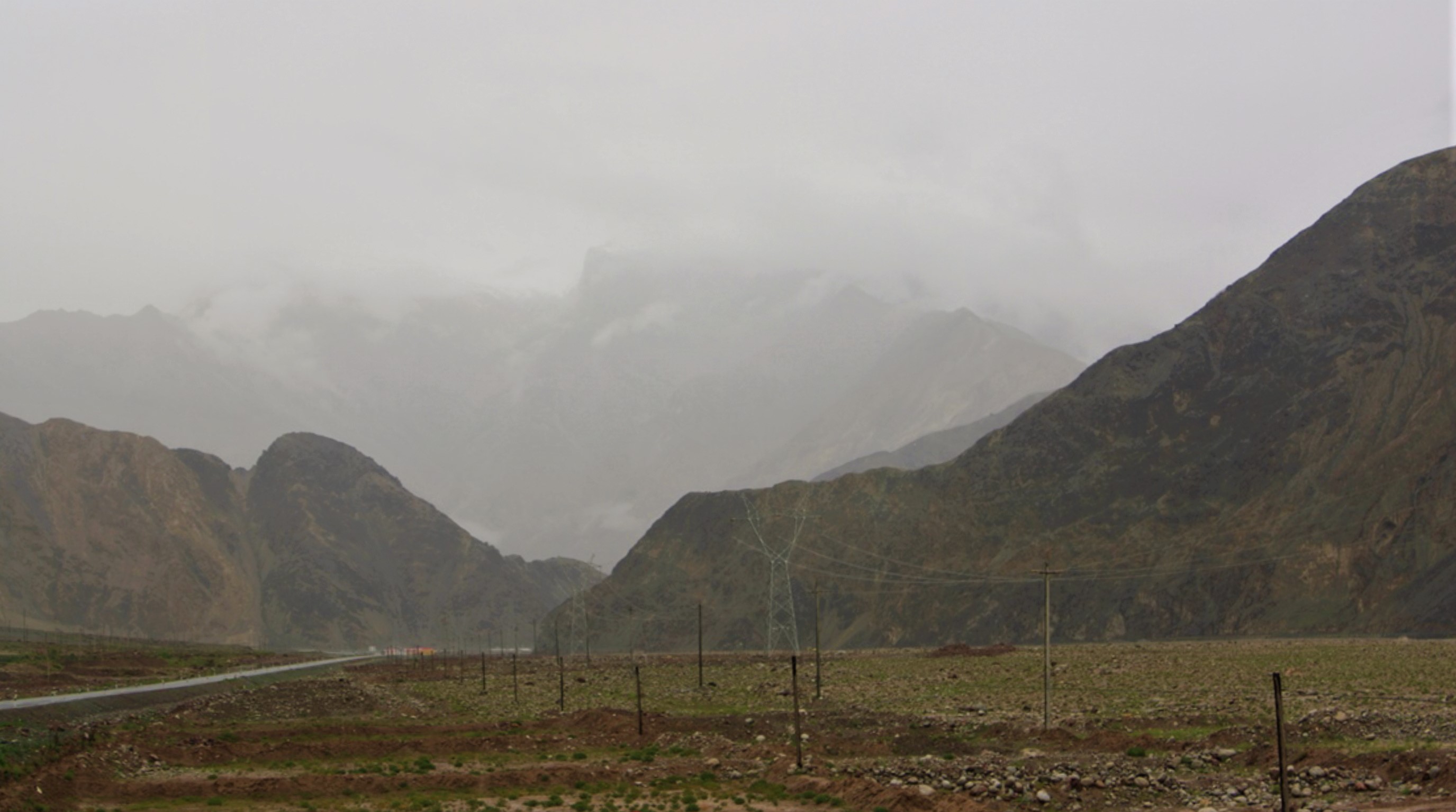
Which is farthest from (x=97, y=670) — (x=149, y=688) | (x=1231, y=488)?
(x=1231, y=488)

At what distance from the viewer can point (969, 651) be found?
118 m

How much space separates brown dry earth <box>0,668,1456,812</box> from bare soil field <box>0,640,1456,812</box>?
0.12m

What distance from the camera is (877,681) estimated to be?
262 feet

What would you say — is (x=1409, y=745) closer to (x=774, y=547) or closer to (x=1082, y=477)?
(x=1082, y=477)

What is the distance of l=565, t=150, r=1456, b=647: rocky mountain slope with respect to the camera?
134 m

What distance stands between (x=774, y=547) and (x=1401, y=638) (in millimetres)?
103029

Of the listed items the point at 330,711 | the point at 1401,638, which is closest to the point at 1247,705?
the point at 330,711

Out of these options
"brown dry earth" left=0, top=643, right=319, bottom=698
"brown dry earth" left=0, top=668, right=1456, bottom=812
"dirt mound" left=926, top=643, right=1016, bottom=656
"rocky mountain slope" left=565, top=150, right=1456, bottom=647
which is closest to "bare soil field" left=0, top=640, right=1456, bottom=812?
"brown dry earth" left=0, top=668, right=1456, bottom=812

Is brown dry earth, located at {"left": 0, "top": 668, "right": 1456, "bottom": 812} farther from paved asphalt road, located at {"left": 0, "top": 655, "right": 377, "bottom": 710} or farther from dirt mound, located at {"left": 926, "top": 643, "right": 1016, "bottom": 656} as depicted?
dirt mound, located at {"left": 926, "top": 643, "right": 1016, "bottom": 656}

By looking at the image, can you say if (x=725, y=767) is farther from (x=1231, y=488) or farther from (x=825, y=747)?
(x=1231, y=488)

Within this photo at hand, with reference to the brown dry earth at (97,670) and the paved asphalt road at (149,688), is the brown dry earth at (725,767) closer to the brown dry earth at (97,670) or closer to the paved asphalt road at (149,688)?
the paved asphalt road at (149,688)

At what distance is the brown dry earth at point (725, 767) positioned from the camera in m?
32.4

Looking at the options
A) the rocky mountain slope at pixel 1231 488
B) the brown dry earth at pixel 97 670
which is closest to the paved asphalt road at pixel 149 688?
the brown dry earth at pixel 97 670

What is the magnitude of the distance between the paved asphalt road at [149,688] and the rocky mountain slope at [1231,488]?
249 feet
